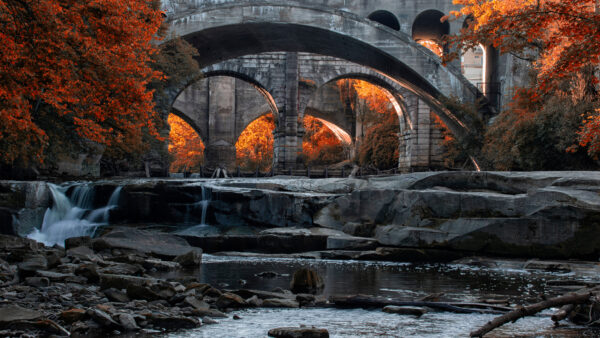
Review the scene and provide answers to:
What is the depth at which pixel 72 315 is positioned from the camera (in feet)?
17.2

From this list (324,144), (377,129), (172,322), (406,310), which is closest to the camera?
(172,322)

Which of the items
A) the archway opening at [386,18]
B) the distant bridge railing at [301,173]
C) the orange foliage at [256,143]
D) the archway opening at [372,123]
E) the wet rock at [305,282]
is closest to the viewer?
the wet rock at [305,282]

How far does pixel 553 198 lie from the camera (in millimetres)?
11359

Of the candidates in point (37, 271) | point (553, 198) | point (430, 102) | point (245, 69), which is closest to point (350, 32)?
point (430, 102)

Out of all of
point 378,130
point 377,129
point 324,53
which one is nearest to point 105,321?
point 324,53

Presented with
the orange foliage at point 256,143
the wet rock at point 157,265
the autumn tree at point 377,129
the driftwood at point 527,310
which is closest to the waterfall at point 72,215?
the wet rock at point 157,265

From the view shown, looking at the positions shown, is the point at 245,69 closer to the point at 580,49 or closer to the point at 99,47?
the point at 99,47

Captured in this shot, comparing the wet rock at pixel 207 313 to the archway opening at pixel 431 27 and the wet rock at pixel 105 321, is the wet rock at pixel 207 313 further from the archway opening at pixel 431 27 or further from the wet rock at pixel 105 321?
the archway opening at pixel 431 27

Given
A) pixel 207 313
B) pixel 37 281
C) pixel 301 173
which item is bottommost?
pixel 207 313

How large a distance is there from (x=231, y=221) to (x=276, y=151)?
18786 millimetres

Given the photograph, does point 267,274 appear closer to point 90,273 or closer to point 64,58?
point 90,273

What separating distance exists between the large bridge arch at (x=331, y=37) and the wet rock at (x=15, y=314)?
18.0m

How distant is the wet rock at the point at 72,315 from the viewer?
17.2 feet

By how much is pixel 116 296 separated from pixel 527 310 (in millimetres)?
3900
